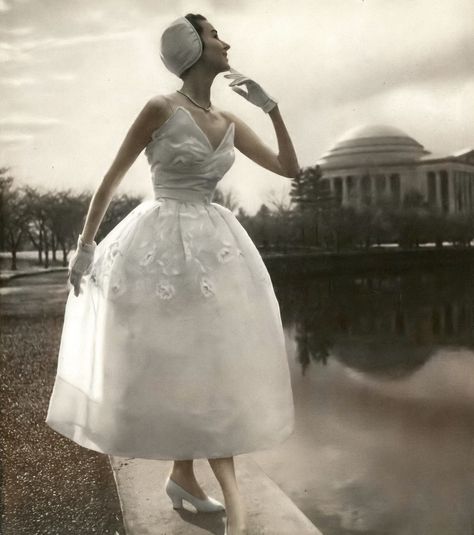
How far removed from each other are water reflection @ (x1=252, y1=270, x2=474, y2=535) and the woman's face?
2.92 ft

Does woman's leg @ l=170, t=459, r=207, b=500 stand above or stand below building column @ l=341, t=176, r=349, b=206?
below

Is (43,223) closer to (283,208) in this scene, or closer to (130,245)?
(130,245)

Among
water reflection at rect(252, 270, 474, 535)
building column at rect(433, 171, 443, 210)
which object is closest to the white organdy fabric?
water reflection at rect(252, 270, 474, 535)

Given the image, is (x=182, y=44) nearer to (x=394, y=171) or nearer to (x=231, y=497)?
(x=394, y=171)

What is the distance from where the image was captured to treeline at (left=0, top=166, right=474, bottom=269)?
2.35 meters

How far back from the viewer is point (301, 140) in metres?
2.30

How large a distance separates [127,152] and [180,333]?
2.04 ft

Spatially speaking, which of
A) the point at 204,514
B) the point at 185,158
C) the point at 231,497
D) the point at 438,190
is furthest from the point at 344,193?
the point at 204,514

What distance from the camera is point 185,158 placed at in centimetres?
191

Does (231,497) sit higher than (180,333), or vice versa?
(180,333)

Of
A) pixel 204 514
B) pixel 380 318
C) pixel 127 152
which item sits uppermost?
pixel 127 152

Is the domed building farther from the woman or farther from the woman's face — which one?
the woman's face

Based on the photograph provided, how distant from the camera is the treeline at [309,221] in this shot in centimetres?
235

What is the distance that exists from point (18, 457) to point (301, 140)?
1728 millimetres
